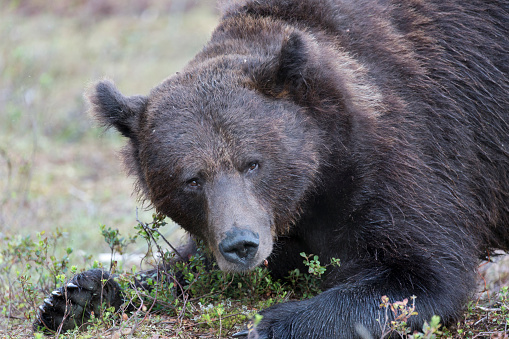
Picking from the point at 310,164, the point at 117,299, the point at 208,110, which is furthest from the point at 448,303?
the point at 117,299

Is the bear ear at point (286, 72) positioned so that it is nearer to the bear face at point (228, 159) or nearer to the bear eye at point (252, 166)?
the bear face at point (228, 159)

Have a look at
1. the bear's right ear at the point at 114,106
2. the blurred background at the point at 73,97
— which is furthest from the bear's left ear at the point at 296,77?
the blurred background at the point at 73,97

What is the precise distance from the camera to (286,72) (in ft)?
14.2

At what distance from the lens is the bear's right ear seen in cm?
459

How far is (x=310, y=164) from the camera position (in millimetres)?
4328

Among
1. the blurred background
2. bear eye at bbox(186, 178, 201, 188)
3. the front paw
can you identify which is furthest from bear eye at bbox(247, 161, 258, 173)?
the front paw

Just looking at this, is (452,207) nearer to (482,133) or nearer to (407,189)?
(407,189)

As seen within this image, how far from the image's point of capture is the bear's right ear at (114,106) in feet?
15.0

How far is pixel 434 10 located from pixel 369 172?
154 cm

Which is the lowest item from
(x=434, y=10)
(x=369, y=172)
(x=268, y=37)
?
(x=369, y=172)

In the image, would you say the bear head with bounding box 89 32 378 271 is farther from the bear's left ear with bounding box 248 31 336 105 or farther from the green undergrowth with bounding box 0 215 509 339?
the green undergrowth with bounding box 0 215 509 339

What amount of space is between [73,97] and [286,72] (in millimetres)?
11310

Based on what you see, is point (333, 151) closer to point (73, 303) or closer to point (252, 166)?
point (252, 166)

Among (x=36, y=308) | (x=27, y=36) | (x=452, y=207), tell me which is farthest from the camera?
(x=27, y=36)
